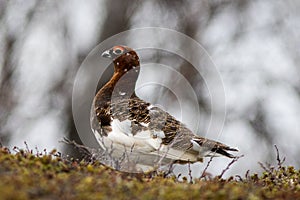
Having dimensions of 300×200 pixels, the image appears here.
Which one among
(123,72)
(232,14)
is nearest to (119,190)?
(123,72)

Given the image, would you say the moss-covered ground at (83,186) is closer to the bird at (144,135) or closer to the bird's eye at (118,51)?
the bird at (144,135)

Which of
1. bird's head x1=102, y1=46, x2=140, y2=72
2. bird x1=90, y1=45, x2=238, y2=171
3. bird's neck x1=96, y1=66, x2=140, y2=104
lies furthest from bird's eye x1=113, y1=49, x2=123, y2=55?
bird x1=90, y1=45, x2=238, y2=171

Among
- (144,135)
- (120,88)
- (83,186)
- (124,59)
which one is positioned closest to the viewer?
(83,186)

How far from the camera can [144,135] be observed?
20.4 feet

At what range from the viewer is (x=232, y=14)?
15.8 m

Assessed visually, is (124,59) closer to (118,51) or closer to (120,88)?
(118,51)

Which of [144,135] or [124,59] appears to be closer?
[144,135]

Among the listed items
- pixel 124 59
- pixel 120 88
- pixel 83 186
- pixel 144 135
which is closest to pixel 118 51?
pixel 124 59

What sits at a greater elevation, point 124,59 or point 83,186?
point 124,59

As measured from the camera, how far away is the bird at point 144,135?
6168mm

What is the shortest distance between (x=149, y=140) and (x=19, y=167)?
8.48ft

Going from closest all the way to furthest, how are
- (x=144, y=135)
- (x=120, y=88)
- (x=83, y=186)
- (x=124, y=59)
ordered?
(x=83, y=186) → (x=144, y=135) → (x=120, y=88) → (x=124, y=59)

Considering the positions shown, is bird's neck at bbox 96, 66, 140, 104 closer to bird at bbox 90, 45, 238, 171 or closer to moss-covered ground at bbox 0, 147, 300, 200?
bird at bbox 90, 45, 238, 171

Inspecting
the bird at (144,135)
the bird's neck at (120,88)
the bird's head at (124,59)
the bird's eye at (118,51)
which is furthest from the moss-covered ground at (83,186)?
the bird's eye at (118,51)
